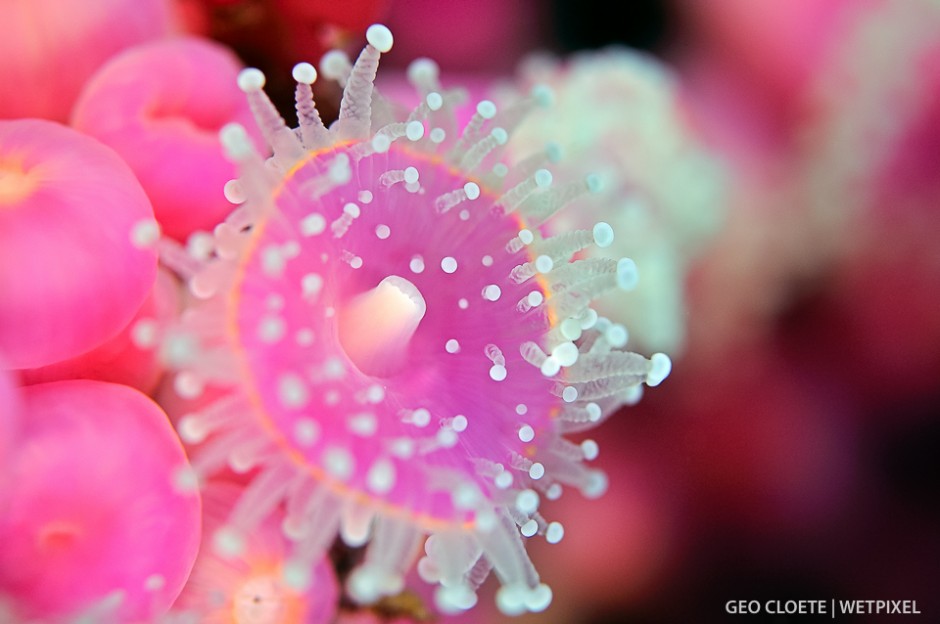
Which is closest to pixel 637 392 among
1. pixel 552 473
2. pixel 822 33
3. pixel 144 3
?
pixel 552 473

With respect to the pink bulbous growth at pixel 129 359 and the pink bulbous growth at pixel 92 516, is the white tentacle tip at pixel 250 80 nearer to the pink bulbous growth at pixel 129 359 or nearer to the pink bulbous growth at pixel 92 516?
the pink bulbous growth at pixel 129 359

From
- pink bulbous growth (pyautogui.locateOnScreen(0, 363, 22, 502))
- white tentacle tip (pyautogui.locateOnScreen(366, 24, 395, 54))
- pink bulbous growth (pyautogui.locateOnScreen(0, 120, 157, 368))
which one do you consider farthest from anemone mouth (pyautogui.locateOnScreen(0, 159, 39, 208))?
white tentacle tip (pyautogui.locateOnScreen(366, 24, 395, 54))

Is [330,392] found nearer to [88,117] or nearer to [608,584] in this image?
[88,117]

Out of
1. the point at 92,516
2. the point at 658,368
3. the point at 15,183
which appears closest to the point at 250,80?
the point at 15,183

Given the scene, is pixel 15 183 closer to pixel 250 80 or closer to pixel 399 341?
pixel 250 80

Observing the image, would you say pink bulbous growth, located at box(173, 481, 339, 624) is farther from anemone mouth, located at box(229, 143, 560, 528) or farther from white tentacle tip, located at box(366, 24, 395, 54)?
white tentacle tip, located at box(366, 24, 395, 54)

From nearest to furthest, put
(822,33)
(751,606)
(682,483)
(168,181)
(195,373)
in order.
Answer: (195,373) → (168,181) → (751,606) → (682,483) → (822,33)
